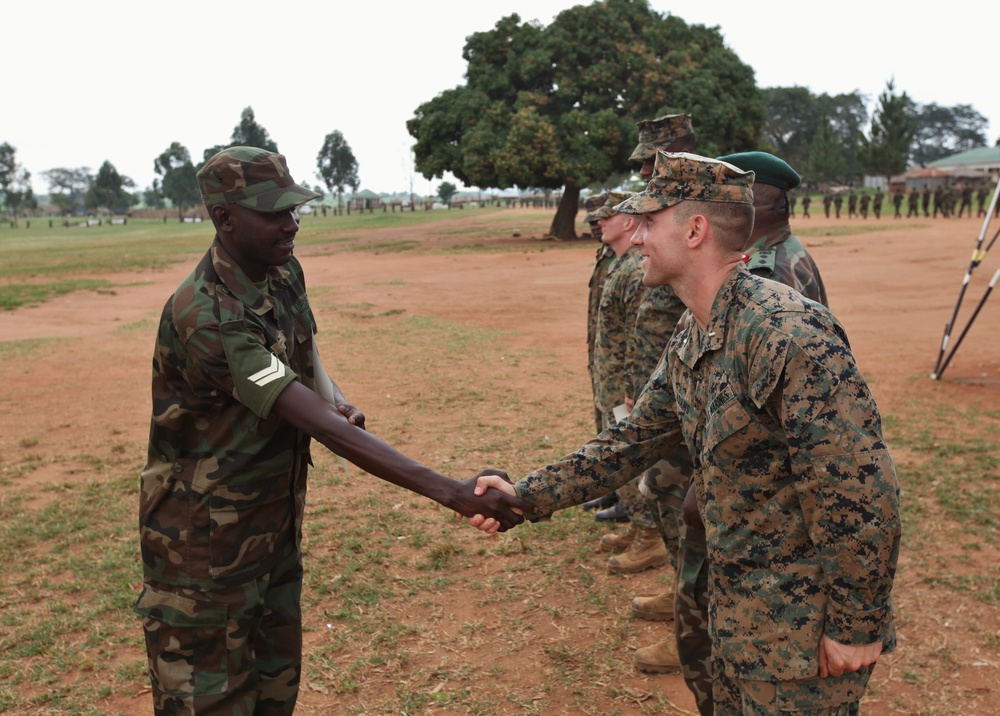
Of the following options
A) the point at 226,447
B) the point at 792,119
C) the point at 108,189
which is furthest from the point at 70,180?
the point at 226,447

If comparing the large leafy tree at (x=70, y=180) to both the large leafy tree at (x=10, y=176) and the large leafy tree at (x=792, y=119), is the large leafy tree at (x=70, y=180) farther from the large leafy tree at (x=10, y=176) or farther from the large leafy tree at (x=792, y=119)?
the large leafy tree at (x=792, y=119)

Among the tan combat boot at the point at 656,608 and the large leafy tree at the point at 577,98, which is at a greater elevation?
the large leafy tree at the point at 577,98

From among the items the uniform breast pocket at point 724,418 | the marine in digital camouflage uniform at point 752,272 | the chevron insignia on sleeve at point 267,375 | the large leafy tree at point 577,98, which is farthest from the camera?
the large leafy tree at point 577,98

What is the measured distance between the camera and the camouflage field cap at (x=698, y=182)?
235 centimetres

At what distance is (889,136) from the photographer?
66.6 meters

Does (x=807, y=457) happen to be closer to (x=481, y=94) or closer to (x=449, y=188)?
(x=481, y=94)

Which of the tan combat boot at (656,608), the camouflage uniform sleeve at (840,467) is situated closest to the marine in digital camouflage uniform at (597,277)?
the tan combat boot at (656,608)

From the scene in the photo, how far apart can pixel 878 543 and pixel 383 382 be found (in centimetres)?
856

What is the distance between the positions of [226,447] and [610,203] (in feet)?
11.3

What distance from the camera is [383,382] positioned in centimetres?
1030

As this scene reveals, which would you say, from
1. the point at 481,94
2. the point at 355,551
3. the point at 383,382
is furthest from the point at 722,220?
the point at 481,94

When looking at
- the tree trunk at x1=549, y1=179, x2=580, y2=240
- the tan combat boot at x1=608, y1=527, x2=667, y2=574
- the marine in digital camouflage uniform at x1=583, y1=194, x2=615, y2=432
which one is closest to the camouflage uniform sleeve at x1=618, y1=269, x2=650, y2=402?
the marine in digital camouflage uniform at x1=583, y1=194, x2=615, y2=432

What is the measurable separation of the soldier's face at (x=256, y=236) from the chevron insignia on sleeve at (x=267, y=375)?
0.39 meters

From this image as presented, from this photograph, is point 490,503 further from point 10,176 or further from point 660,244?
point 10,176
